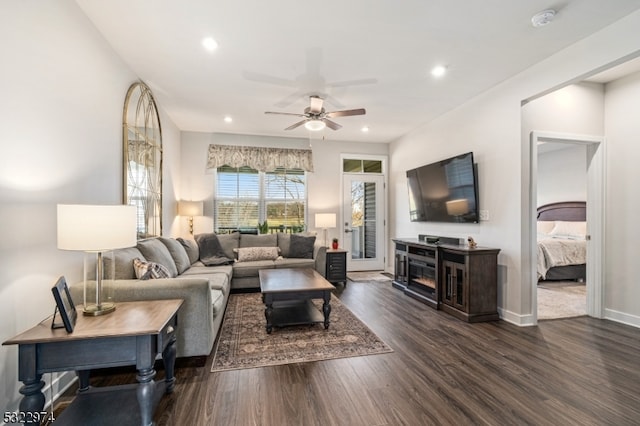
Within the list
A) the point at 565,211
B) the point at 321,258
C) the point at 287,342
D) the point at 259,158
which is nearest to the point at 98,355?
the point at 287,342

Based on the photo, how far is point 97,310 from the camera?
1780 millimetres

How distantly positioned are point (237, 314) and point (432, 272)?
9.07ft

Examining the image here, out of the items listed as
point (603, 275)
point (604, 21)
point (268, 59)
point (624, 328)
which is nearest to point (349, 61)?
point (268, 59)

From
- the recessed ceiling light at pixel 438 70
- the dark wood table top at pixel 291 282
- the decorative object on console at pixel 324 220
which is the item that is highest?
the recessed ceiling light at pixel 438 70

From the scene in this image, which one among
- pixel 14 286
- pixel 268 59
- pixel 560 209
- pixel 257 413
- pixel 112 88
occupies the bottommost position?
pixel 257 413

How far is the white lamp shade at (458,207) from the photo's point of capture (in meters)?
4.00

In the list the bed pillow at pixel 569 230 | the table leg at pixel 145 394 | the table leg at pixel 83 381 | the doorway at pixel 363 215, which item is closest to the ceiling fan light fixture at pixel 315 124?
the doorway at pixel 363 215

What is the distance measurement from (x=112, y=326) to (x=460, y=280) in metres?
3.51

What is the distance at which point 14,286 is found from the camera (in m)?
1.70

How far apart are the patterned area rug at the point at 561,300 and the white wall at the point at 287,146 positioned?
3635mm

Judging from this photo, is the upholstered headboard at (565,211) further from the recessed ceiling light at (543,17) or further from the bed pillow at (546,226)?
the recessed ceiling light at (543,17)

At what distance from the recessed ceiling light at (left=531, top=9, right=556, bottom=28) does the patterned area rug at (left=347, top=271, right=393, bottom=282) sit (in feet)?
14.1

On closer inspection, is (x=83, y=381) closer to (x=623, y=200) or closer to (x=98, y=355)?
(x=98, y=355)

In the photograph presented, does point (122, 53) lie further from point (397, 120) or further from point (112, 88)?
point (397, 120)
